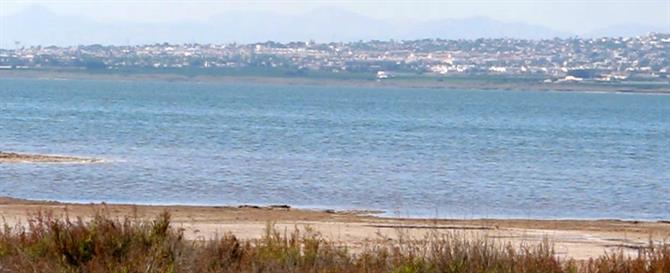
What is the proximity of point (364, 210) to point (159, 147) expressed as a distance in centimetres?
2358

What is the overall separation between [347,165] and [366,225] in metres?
21.6

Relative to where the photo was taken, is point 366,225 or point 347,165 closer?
point 366,225

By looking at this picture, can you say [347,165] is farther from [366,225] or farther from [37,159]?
[366,225]

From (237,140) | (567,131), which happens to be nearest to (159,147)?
(237,140)

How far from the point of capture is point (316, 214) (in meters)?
26.2

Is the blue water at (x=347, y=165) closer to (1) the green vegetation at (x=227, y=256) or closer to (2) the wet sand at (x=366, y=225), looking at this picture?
(2) the wet sand at (x=366, y=225)

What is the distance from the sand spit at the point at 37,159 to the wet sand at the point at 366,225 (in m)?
11.9

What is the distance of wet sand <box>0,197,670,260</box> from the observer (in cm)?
1938

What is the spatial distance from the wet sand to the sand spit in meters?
11.9

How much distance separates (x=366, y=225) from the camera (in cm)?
2298

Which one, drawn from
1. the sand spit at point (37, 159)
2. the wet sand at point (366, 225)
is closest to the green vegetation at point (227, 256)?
the wet sand at point (366, 225)

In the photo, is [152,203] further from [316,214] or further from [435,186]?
[435,186]

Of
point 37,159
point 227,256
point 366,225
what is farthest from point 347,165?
point 227,256

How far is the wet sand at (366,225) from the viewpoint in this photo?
63.6 ft
